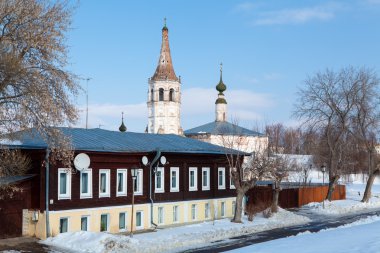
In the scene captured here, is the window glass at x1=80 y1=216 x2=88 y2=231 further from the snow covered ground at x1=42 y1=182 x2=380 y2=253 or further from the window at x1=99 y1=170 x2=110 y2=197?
the snow covered ground at x1=42 y1=182 x2=380 y2=253

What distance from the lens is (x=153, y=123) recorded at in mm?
88688

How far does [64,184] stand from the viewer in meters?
26.7

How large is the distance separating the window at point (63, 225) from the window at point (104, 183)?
2.70 m

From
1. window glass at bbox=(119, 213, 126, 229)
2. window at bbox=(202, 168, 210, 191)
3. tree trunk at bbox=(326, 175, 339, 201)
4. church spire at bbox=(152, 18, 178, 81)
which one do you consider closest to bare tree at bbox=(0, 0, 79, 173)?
window glass at bbox=(119, 213, 126, 229)

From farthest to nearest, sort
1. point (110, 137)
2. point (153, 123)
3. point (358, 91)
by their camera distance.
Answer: point (153, 123)
point (358, 91)
point (110, 137)

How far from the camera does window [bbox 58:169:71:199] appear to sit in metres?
26.3

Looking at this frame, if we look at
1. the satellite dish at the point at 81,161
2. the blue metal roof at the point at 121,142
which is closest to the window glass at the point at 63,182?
the satellite dish at the point at 81,161

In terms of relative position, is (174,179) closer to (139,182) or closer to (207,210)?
(139,182)

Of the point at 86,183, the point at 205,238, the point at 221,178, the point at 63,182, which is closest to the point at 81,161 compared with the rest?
the point at 63,182

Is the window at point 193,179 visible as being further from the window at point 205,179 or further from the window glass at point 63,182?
the window glass at point 63,182

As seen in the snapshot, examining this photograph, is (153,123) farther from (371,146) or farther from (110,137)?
(110,137)

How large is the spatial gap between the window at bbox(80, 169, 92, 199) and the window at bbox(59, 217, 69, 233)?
155 cm

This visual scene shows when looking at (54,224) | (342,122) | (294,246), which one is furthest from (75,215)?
(342,122)

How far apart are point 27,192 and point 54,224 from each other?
6.74 ft
